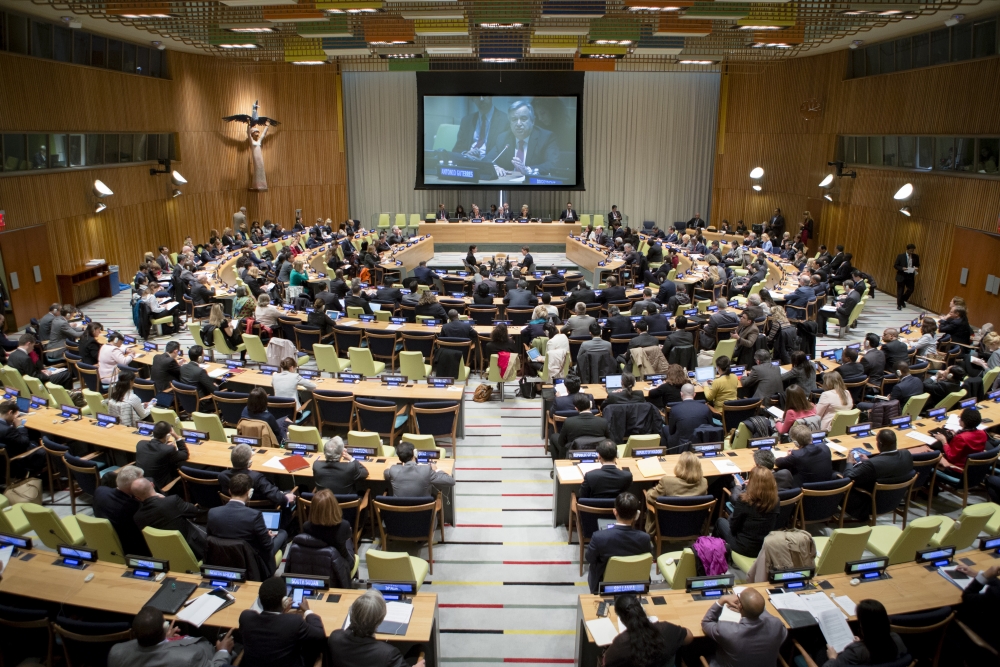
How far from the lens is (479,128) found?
2670 cm

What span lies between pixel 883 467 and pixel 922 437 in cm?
137

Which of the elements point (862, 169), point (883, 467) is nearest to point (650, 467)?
point (883, 467)

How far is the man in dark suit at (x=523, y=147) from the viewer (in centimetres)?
2656

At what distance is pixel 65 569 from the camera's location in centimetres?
537

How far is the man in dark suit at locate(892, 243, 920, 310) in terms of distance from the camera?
17.1 meters

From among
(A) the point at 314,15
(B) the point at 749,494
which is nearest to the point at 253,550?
(B) the point at 749,494

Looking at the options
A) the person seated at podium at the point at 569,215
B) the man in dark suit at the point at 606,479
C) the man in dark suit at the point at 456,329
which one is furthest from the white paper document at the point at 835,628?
the person seated at podium at the point at 569,215

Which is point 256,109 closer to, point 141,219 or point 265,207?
point 265,207

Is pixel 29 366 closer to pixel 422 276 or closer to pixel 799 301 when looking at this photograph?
pixel 422 276

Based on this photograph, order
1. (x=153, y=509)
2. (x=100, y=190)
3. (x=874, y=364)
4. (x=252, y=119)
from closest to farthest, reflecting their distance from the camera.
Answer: (x=153, y=509), (x=874, y=364), (x=100, y=190), (x=252, y=119)

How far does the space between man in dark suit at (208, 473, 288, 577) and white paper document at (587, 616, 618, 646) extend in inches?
106

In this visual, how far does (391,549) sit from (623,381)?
10.7 ft

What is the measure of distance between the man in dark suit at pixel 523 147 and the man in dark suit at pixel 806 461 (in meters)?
21.7

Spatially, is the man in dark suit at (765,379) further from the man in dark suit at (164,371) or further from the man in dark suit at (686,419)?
the man in dark suit at (164,371)
